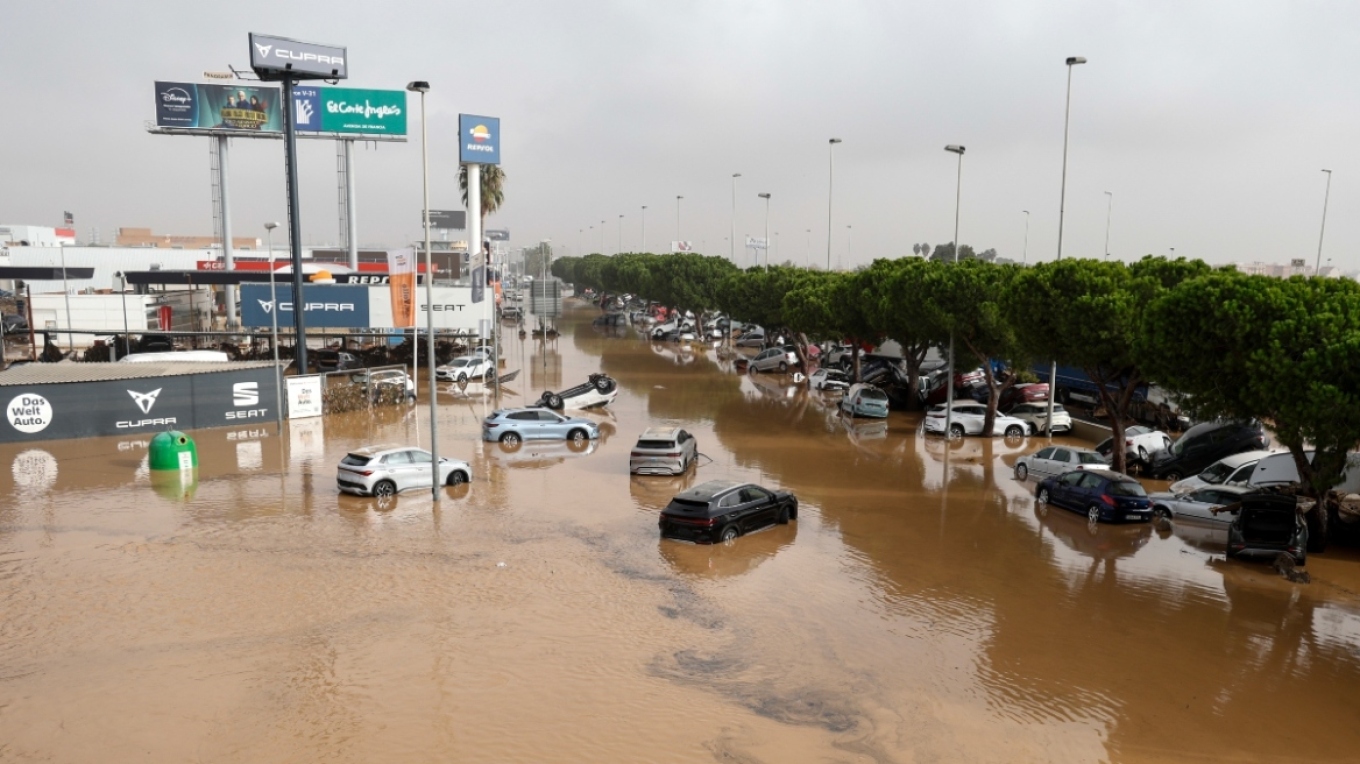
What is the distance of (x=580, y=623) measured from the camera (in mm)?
14328

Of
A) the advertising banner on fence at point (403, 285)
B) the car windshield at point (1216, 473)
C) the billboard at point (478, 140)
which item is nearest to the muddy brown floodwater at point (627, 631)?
the car windshield at point (1216, 473)

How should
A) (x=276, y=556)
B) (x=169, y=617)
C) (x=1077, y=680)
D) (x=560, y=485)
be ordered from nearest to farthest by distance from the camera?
(x=1077, y=680), (x=169, y=617), (x=276, y=556), (x=560, y=485)

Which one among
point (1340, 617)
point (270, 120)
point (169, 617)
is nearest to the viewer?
point (169, 617)

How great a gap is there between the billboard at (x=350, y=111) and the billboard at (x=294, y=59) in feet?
84.9

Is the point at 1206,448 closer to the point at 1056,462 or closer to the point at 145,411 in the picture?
the point at 1056,462

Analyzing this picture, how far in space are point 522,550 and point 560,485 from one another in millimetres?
6311

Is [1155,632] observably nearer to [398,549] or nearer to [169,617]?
[398,549]

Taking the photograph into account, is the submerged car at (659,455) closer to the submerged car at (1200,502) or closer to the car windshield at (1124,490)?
the car windshield at (1124,490)

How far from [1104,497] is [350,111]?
193ft

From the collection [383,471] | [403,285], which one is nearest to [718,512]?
[383,471]

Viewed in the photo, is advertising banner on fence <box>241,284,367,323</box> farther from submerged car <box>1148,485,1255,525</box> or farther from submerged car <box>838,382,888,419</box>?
submerged car <box>1148,485,1255,525</box>

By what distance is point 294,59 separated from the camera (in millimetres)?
37406

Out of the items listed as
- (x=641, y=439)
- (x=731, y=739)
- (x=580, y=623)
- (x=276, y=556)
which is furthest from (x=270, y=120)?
(x=731, y=739)

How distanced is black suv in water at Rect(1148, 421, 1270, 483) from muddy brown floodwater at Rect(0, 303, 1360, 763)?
5575 mm
